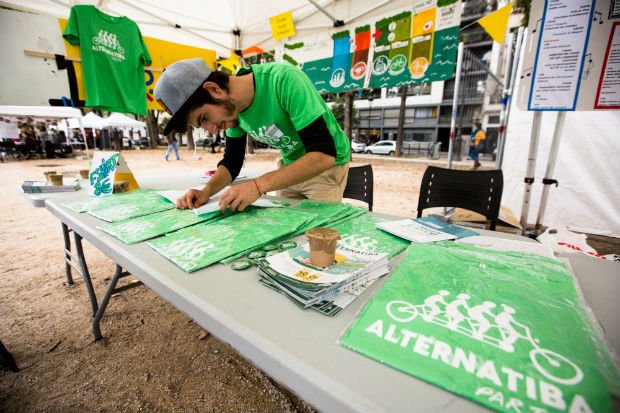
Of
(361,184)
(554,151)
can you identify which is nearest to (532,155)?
(554,151)

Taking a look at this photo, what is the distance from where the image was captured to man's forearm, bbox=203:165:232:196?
1512 millimetres

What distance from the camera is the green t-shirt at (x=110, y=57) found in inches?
93.0

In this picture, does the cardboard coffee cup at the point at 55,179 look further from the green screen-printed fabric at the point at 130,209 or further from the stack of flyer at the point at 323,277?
the stack of flyer at the point at 323,277

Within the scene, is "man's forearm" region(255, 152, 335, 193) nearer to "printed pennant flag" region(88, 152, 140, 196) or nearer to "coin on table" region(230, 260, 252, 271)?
"coin on table" region(230, 260, 252, 271)

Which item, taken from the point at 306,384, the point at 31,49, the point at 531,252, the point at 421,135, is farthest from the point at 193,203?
the point at 421,135

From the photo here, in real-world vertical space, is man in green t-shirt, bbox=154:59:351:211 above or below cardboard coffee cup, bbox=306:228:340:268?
above

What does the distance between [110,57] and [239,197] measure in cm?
246

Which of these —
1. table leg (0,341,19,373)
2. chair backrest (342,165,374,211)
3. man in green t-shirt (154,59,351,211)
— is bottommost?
table leg (0,341,19,373)

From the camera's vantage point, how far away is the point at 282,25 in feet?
11.0

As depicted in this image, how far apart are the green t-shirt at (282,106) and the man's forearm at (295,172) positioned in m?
0.17

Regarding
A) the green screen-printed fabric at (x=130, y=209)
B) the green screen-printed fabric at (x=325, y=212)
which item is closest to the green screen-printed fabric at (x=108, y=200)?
the green screen-printed fabric at (x=130, y=209)

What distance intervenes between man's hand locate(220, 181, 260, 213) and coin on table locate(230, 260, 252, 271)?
432mm

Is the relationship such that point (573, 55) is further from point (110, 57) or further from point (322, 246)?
point (110, 57)

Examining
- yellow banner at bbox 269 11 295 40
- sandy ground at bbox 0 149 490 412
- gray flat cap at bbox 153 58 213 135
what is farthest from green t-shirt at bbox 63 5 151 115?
gray flat cap at bbox 153 58 213 135
